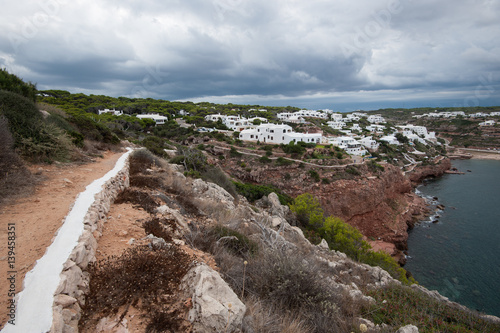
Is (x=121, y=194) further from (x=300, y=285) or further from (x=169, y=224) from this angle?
(x=300, y=285)

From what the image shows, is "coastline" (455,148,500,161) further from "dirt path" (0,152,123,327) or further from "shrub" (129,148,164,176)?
"dirt path" (0,152,123,327)

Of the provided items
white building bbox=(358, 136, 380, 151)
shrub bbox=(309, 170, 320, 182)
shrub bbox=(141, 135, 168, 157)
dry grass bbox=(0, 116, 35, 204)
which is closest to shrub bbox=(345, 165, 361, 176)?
shrub bbox=(309, 170, 320, 182)

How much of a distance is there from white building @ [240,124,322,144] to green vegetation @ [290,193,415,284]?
19.7 metres

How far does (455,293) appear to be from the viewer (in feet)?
54.7

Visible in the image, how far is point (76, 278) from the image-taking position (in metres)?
2.98

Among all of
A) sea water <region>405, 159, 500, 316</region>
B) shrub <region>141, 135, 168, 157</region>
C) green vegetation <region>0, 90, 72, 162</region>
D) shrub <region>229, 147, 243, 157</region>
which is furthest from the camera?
shrub <region>229, 147, 243, 157</region>

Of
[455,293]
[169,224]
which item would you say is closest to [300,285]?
[169,224]

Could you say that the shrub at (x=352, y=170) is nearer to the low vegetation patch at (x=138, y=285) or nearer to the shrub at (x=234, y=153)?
the shrub at (x=234, y=153)

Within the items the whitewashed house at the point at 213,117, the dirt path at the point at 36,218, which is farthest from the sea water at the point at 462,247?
the whitewashed house at the point at 213,117

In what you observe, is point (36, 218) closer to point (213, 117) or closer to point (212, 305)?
point (212, 305)

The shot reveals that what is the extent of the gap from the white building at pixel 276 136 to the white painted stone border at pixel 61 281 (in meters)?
35.3

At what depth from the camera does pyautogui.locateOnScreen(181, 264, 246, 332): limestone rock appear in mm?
2857

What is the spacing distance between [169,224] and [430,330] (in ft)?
20.2

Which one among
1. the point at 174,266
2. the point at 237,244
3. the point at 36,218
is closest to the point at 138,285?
the point at 174,266
